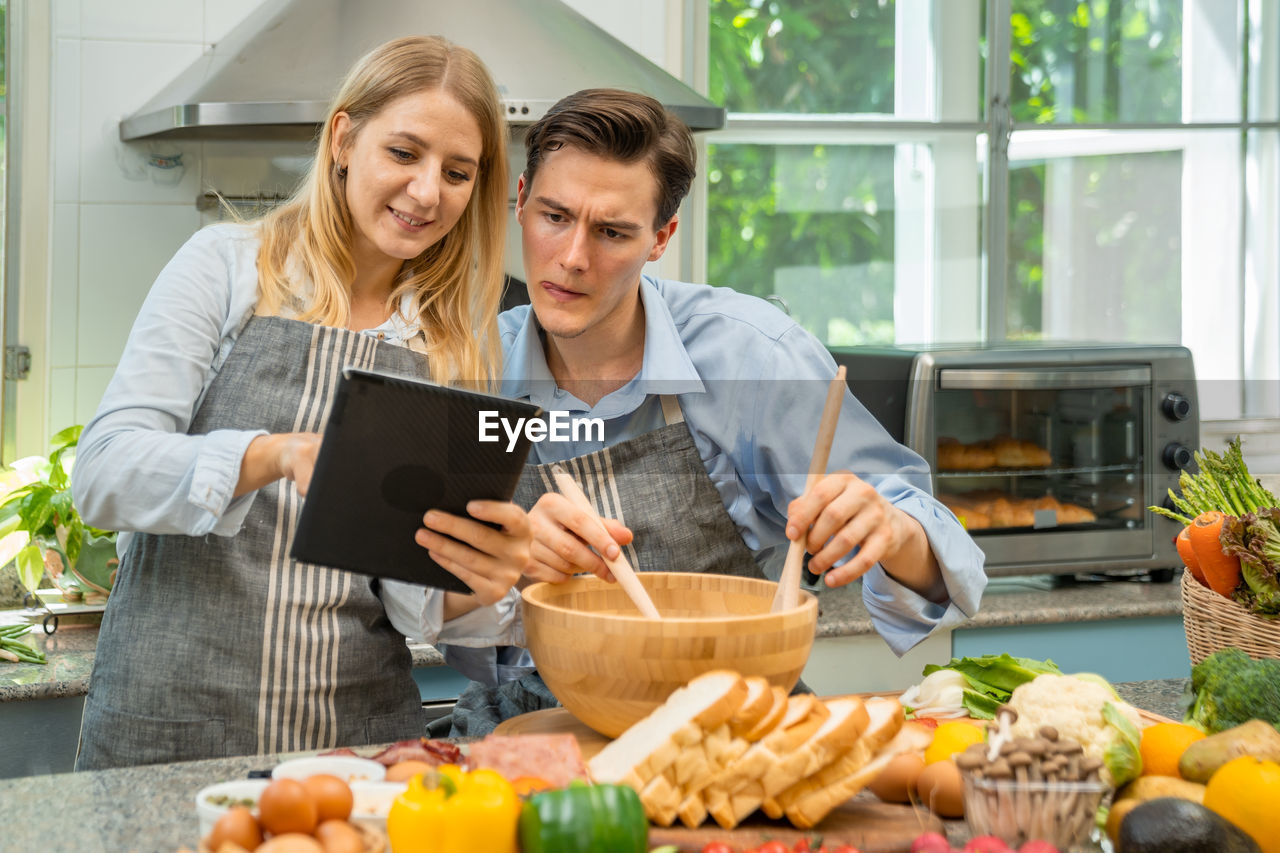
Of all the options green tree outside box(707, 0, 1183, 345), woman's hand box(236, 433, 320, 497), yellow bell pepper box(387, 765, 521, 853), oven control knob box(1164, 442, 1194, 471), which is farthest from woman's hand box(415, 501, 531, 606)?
green tree outside box(707, 0, 1183, 345)

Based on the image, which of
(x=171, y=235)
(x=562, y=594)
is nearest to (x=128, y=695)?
(x=562, y=594)

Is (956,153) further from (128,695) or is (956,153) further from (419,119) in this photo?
(128,695)

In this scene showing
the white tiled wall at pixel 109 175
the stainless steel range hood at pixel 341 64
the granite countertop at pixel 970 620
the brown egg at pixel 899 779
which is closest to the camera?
the brown egg at pixel 899 779

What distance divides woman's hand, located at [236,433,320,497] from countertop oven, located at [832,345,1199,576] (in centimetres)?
140

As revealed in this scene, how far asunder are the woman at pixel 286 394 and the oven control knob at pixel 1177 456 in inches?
59.9

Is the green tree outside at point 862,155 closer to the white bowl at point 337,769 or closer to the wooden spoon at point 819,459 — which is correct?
the wooden spoon at point 819,459

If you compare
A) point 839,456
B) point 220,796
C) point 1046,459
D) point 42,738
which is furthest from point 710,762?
point 1046,459

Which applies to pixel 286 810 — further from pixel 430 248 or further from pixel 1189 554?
pixel 1189 554

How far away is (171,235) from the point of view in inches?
85.5

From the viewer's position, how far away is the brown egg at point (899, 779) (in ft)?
3.08

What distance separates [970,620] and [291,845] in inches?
61.7

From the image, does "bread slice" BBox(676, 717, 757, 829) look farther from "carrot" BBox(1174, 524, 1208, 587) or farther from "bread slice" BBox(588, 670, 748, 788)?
"carrot" BBox(1174, 524, 1208, 587)

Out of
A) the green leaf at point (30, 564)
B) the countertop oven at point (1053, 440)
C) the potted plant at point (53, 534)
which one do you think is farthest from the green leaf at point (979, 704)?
the green leaf at point (30, 564)

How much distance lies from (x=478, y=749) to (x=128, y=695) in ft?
1.80
